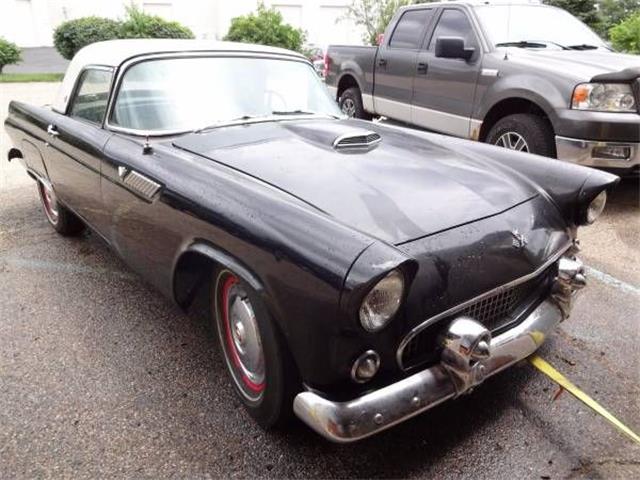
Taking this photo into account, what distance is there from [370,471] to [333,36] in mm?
35261

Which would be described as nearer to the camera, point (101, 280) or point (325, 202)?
point (325, 202)

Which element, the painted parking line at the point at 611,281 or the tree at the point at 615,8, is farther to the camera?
the tree at the point at 615,8

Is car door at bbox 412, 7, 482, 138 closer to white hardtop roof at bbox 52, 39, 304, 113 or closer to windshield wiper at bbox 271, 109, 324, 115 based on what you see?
white hardtop roof at bbox 52, 39, 304, 113

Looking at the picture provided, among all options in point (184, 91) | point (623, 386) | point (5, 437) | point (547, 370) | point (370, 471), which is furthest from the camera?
point (184, 91)

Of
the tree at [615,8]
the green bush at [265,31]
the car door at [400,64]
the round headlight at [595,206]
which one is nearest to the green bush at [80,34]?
the green bush at [265,31]

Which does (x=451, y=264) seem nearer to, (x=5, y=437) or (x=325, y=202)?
(x=325, y=202)

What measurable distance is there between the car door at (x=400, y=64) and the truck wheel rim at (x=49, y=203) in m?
3.97

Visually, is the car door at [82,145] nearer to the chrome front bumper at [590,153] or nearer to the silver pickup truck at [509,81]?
the silver pickup truck at [509,81]

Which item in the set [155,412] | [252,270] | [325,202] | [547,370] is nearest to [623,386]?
[547,370]

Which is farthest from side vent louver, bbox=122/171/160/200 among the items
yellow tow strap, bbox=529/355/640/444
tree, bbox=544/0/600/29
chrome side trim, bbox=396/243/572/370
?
tree, bbox=544/0/600/29

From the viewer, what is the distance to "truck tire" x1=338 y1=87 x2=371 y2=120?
24.2 ft

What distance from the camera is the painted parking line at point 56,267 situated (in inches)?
147

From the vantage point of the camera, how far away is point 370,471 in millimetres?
2062

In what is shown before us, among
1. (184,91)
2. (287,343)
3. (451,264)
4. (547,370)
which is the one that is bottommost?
(547,370)
